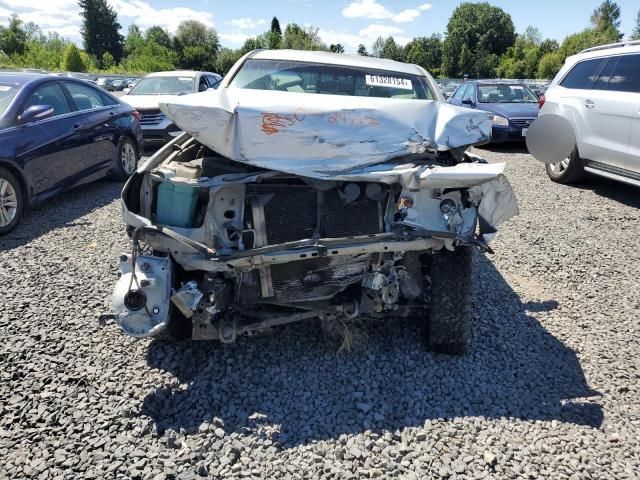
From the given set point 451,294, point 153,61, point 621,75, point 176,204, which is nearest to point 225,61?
point 153,61

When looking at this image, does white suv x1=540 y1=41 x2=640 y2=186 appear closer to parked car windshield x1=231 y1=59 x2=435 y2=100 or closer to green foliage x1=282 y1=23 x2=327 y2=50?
parked car windshield x1=231 y1=59 x2=435 y2=100

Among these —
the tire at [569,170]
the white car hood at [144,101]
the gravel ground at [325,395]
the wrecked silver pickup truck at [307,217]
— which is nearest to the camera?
the gravel ground at [325,395]

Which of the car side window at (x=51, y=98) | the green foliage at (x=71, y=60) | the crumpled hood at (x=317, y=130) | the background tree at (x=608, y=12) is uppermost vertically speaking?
the background tree at (x=608, y=12)

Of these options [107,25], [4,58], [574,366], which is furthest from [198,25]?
[574,366]

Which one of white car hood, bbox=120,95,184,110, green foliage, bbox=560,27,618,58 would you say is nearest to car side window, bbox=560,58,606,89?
white car hood, bbox=120,95,184,110

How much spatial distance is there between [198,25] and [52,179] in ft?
220

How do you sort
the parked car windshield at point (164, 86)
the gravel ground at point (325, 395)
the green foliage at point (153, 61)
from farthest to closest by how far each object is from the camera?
the green foliage at point (153, 61)
the parked car windshield at point (164, 86)
the gravel ground at point (325, 395)

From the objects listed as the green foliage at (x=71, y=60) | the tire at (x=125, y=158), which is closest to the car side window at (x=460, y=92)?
the tire at (x=125, y=158)

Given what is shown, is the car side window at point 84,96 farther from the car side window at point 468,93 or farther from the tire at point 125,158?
the car side window at point 468,93

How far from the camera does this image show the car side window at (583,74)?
22.3ft

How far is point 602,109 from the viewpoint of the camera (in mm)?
6410

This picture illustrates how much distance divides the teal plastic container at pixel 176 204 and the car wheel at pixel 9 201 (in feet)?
10.5

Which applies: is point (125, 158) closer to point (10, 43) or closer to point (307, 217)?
point (307, 217)

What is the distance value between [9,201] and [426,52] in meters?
71.1
